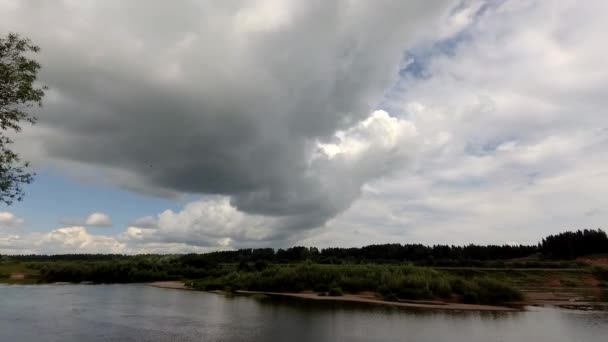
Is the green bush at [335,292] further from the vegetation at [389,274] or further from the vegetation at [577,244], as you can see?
the vegetation at [577,244]

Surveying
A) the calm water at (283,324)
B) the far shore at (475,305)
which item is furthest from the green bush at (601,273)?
the calm water at (283,324)

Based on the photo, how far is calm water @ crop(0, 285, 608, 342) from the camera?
3978 centimetres

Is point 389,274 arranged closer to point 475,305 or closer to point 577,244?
point 475,305

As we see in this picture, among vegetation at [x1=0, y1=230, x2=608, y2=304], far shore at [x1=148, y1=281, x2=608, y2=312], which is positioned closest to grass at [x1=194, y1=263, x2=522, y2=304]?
vegetation at [x1=0, y1=230, x2=608, y2=304]

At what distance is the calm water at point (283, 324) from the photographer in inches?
1566

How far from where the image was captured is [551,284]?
95.5 m

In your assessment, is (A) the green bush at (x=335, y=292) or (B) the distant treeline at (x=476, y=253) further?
(B) the distant treeline at (x=476, y=253)

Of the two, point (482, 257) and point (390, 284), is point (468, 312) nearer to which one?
point (390, 284)

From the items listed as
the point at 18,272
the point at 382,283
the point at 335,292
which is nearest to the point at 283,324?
the point at 335,292

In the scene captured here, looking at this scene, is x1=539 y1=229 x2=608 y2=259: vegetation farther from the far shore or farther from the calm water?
the calm water

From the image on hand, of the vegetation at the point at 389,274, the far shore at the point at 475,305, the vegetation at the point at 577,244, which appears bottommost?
the far shore at the point at 475,305

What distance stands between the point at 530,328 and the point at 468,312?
17.3m

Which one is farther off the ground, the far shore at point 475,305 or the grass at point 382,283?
the grass at point 382,283

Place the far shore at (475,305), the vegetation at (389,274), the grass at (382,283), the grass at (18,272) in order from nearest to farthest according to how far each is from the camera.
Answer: the far shore at (475,305)
the grass at (382,283)
the vegetation at (389,274)
the grass at (18,272)
